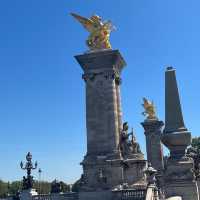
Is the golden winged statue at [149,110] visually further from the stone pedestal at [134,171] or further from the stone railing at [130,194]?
the stone railing at [130,194]

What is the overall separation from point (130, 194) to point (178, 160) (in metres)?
12.8

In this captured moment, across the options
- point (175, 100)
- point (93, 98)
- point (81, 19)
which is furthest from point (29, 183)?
point (175, 100)

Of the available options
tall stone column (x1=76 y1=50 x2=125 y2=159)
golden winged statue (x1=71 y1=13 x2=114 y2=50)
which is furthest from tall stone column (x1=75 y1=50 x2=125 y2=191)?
golden winged statue (x1=71 y1=13 x2=114 y2=50)

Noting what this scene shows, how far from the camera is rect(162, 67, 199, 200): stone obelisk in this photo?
18.9 m

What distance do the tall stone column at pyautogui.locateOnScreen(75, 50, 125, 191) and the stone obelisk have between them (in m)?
18.5

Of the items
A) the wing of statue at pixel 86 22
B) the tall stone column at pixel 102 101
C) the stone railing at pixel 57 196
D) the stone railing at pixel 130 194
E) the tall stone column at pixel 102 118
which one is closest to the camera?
the stone railing at pixel 130 194

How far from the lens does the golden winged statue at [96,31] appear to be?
140 ft

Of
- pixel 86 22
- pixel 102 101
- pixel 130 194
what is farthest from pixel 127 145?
pixel 86 22

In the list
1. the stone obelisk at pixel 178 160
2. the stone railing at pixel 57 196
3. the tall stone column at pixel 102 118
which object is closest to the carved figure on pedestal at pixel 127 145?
the tall stone column at pixel 102 118

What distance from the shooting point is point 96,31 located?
4331 cm

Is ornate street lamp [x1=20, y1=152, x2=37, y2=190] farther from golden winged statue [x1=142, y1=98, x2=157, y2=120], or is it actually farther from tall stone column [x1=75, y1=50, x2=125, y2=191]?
golden winged statue [x1=142, y1=98, x2=157, y2=120]

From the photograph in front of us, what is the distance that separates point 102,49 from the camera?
137ft

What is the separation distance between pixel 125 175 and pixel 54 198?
23.4ft

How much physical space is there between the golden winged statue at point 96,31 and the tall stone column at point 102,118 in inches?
66.8
